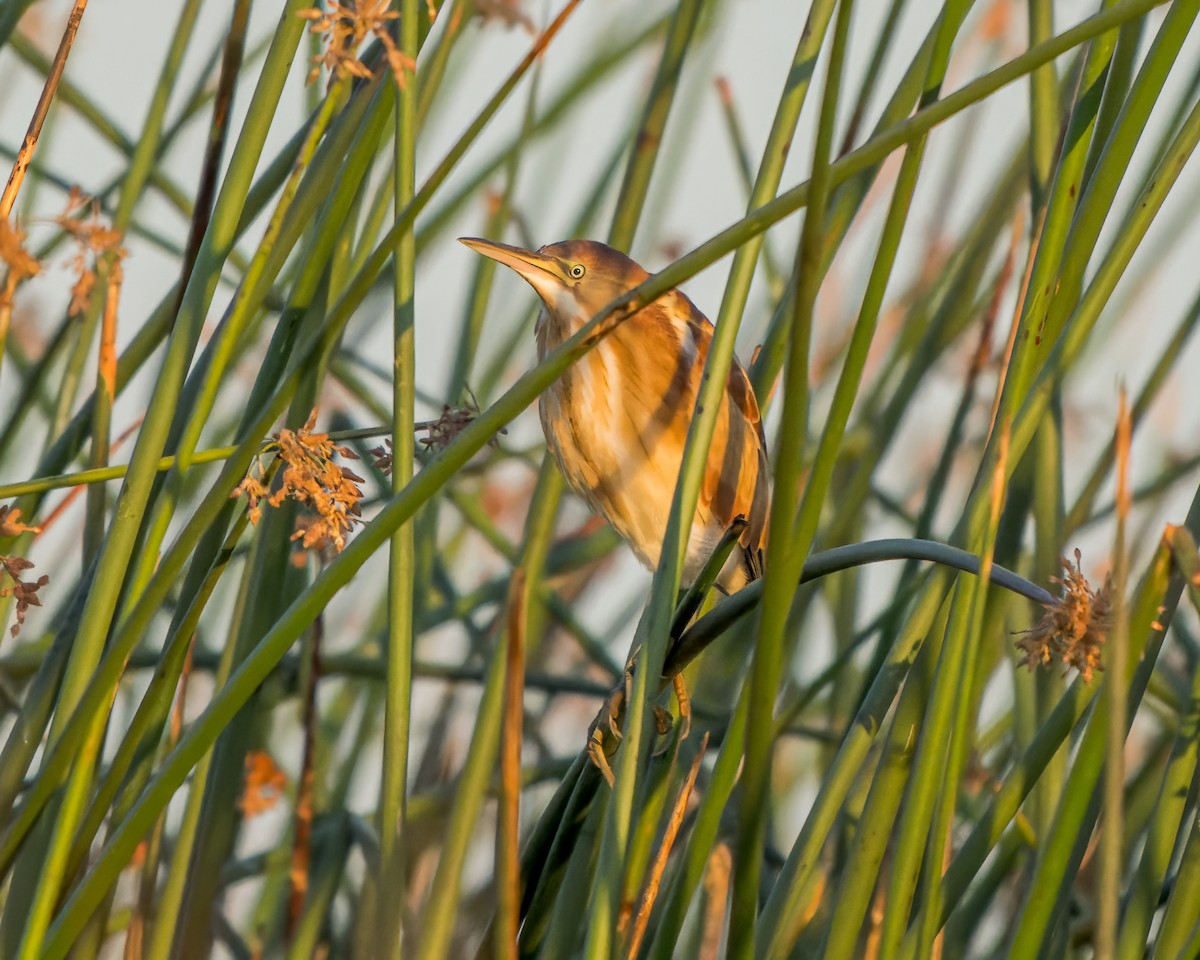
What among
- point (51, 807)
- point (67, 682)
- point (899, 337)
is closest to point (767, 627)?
point (67, 682)

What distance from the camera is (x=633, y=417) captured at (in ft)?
6.04

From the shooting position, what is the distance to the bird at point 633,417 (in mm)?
1793

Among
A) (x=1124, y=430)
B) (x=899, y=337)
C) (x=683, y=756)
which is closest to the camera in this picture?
(x=1124, y=430)

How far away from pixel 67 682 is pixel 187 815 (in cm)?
26

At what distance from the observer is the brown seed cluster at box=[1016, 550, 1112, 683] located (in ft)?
2.25

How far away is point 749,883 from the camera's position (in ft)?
2.40

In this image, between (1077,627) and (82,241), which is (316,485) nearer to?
(82,241)

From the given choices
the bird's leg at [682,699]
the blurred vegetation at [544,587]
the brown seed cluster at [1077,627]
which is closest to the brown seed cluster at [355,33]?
the blurred vegetation at [544,587]

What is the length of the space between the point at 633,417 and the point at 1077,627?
118 cm

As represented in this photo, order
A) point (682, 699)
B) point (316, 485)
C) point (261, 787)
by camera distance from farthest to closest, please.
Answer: point (261, 787), point (682, 699), point (316, 485)

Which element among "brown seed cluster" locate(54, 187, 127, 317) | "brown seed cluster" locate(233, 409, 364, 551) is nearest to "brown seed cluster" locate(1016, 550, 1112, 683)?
"brown seed cluster" locate(233, 409, 364, 551)

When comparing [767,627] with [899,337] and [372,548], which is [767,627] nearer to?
[372,548]

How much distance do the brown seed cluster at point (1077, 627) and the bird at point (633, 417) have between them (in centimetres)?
104

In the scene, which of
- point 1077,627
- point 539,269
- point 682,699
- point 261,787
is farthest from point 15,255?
point 539,269
